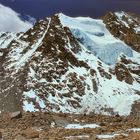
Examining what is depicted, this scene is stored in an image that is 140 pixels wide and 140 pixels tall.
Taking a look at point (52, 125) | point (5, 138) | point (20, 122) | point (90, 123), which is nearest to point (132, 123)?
point (90, 123)

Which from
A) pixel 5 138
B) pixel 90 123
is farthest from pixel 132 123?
pixel 5 138

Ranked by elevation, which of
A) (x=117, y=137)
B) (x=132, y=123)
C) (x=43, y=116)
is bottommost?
(x=117, y=137)

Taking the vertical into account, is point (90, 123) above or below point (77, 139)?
above

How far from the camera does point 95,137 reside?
2134 cm

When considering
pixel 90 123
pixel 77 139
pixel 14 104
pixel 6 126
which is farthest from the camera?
pixel 14 104

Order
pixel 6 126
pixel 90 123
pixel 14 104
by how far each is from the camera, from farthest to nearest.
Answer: pixel 14 104
pixel 90 123
pixel 6 126

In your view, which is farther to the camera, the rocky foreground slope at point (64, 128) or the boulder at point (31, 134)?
the boulder at point (31, 134)

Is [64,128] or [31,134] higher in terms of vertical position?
[64,128]

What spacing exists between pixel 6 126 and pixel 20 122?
102 cm

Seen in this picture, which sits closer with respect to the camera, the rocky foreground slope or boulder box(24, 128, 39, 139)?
the rocky foreground slope

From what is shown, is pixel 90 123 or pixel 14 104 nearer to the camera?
pixel 90 123

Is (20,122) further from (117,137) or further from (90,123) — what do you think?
(117,137)

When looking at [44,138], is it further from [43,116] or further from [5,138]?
[43,116]

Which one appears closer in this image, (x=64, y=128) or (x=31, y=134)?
(x=31, y=134)
